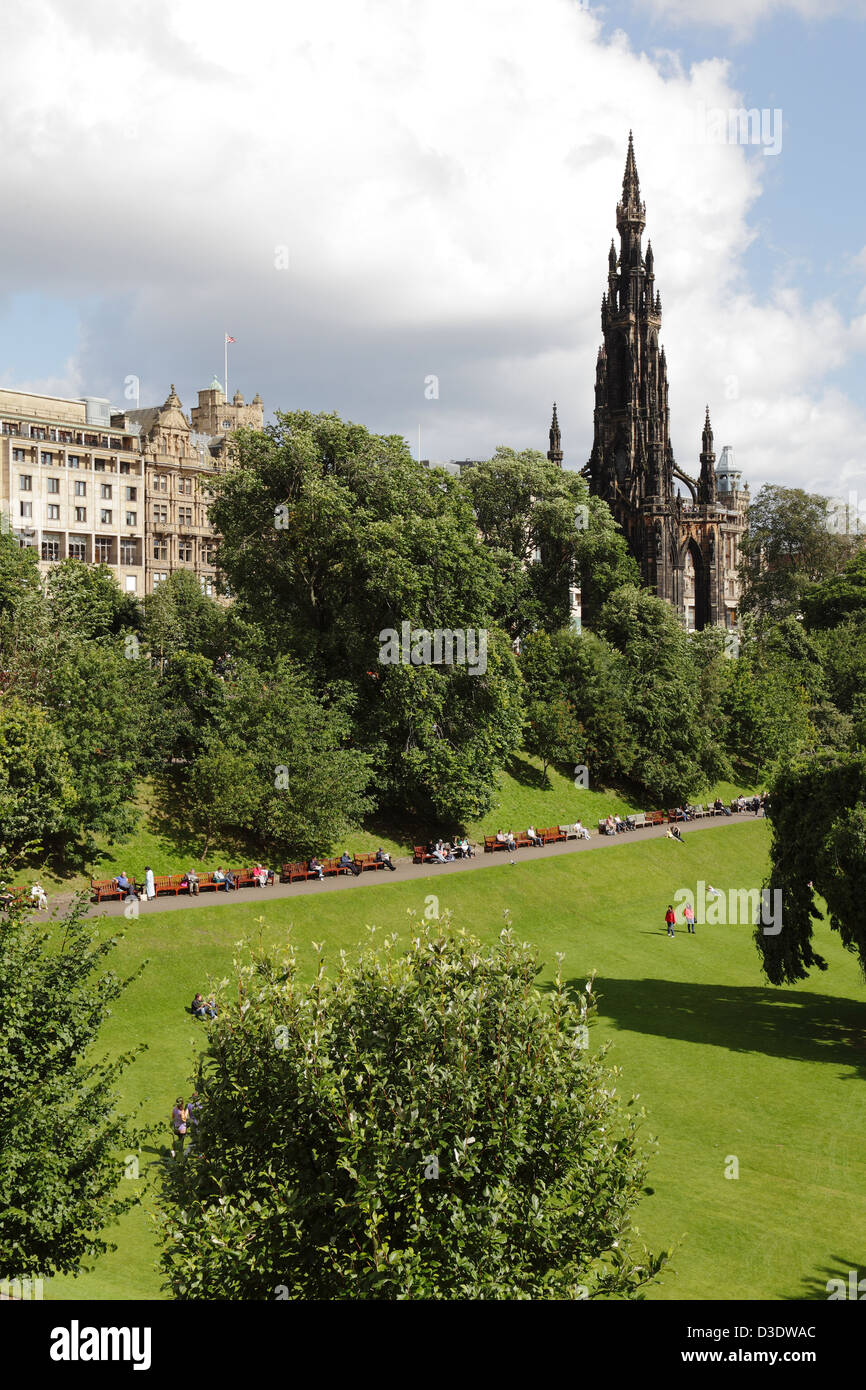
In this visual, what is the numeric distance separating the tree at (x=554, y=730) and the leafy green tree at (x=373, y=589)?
997 centimetres

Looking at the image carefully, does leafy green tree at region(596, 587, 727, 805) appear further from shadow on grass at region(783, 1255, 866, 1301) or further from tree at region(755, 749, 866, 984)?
shadow on grass at region(783, 1255, 866, 1301)

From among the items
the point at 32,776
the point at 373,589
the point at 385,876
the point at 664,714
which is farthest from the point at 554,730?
the point at 32,776

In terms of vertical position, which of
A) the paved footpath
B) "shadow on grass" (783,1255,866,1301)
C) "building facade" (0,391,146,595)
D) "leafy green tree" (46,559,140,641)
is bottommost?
"shadow on grass" (783,1255,866,1301)

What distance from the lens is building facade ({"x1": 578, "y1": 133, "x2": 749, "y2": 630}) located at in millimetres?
118125

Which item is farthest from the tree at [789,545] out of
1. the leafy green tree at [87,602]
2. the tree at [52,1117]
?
the tree at [52,1117]

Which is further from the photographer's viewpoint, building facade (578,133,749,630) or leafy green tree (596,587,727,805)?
building facade (578,133,749,630)

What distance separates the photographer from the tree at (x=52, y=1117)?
17.5 metres

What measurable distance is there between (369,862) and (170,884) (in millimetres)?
11199

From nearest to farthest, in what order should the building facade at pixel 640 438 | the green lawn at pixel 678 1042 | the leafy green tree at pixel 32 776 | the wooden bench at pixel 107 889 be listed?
the green lawn at pixel 678 1042 → the leafy green tree at pixel 32 776 → the wooden bench at pixel 107 889 → the building facade at pixel 640 438

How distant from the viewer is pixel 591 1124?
1697cm

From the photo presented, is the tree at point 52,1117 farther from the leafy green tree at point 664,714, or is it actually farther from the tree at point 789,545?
the tree at point 789,545

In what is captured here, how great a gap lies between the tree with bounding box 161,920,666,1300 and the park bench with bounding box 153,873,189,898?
30815 millimetres

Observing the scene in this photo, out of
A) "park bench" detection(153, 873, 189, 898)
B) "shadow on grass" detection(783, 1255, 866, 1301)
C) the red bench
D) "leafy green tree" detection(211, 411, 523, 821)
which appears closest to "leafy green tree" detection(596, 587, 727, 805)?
the red bench
